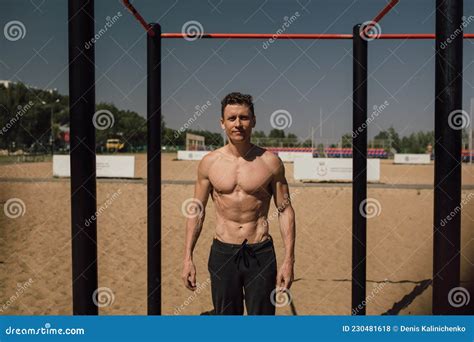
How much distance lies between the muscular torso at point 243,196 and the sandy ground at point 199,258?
5.82 ft

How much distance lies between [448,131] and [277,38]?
1650mm

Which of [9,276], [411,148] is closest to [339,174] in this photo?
[9,276]

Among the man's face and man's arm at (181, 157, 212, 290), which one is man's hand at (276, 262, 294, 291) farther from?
the man's face

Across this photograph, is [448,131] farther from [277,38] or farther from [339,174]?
[339,174]

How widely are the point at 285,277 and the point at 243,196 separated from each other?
1.60 ft

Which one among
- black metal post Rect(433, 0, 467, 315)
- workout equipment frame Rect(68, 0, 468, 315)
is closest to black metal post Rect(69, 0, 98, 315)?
workout equipment frame Rect(68, 0, 468, 315)

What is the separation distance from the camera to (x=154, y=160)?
2805 millimetres

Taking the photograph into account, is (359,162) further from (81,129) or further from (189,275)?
(81,129)

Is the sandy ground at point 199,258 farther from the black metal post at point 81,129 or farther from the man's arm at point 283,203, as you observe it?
the black metal post at point 81,129

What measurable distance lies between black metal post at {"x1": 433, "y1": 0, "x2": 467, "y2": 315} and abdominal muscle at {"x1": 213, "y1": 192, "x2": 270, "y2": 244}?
2.90 ft

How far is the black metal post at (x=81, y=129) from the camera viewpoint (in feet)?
5.13

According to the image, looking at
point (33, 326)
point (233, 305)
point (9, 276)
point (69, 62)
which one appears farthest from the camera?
point (9, 276)

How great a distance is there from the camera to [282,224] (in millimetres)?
2246

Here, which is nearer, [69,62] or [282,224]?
[69,62]
